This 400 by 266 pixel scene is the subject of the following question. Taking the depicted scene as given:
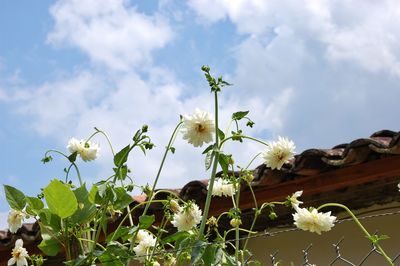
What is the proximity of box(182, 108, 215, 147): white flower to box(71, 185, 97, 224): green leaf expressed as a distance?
0.99 feet

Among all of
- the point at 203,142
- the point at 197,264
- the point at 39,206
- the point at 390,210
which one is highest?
the point at 390,210

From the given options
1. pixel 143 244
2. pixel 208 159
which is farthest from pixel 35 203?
pixel 208 159

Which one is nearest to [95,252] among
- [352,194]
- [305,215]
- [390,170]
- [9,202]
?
[9,202]

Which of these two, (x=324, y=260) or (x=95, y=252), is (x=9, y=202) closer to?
(x=95, y=252)

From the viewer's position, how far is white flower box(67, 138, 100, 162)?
2342 mm

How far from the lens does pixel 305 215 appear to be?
6.47ft

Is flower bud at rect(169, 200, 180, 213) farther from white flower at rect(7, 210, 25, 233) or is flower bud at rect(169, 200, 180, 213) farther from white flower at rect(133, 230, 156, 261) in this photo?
white flower at rect(7, 210, 25, 233)

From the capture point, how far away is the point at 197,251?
6.17 ft

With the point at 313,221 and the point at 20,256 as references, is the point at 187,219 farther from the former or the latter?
the point at 20,256

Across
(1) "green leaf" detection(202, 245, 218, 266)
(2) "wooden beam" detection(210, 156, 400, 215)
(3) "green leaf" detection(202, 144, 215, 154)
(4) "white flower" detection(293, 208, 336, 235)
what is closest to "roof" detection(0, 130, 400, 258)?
(2) "wooden beam" detection(210, 156, 400, 215)

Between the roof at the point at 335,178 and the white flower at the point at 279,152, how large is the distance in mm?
904

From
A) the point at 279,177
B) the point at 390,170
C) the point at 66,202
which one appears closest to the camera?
the point at 66,202

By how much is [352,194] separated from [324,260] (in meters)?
0.43

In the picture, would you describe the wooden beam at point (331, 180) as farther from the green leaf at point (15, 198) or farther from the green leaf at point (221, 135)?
the green leaf at point (15, 198)
